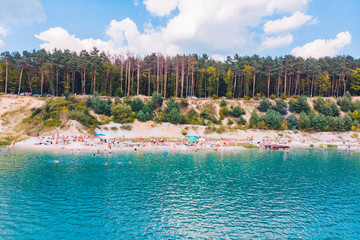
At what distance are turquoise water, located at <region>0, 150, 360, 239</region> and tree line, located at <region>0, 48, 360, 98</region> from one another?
183 ft

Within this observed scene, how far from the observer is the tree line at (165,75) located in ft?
301

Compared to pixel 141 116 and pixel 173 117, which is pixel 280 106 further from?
pixel 141 116

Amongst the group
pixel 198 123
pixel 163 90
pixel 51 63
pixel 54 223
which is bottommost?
pixel 54 223

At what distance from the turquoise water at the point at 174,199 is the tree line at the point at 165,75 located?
55733 mm

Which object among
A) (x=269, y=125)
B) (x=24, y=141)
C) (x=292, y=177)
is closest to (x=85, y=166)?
(x=24, y=141)

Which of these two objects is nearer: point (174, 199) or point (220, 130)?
point (174, 199)

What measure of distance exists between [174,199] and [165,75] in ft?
242

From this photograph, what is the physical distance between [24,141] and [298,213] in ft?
208

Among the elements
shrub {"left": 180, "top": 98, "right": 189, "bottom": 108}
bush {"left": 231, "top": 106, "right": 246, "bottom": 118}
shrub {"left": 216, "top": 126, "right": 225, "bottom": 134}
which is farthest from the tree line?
shrub {"left": 216, "top": 126, "right": 225, "bottom": 134}

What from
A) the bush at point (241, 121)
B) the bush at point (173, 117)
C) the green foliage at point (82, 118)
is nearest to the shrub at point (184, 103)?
the bush at point (173, 117)

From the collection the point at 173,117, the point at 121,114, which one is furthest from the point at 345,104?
the point at 121,114

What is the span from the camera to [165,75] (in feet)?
309

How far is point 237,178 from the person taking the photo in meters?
35.5

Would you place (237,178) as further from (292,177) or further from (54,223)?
(54,223)
